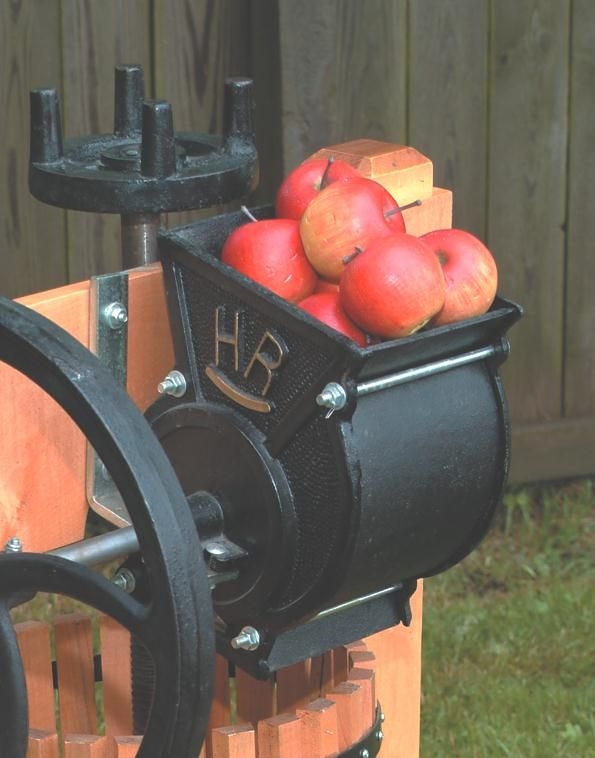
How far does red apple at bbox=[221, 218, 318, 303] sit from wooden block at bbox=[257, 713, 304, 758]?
1.49 ft

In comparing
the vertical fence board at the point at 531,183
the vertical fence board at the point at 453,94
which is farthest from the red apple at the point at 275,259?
the vertical fence board at the point at 531,183

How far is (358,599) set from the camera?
64.3 inches

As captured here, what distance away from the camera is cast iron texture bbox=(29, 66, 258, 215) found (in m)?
1.67

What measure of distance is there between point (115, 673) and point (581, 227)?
1.97 meters

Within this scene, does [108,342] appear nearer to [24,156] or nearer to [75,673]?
[75,673]

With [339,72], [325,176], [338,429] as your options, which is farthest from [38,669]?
[339,72]

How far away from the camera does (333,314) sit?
1.53 m

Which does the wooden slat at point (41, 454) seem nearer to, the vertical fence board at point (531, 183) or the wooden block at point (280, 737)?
the wooden block at point (280, 737)

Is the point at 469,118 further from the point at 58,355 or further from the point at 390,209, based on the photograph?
the point at 58,355

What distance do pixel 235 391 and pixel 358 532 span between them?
0.21m

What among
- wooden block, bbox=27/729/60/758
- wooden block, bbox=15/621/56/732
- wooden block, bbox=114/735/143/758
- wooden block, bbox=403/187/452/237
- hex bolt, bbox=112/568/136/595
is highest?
wooden block, bbox=403/187/452/237

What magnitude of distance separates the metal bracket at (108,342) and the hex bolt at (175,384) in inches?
2.4

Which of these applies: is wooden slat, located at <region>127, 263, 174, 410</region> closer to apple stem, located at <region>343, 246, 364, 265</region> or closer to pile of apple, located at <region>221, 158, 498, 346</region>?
pile of apple, located at <region>221, 158, 498, 346</region>

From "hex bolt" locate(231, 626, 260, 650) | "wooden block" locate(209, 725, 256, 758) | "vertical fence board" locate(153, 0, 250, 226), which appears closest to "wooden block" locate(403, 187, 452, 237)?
"hex bolt" locate(231, 626, 260, 650)
